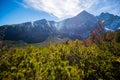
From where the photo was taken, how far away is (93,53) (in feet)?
168

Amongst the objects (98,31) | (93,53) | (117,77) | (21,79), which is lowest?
(117,77)

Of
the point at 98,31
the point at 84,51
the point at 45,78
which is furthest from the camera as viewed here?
the point at 98,31

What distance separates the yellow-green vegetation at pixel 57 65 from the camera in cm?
2864

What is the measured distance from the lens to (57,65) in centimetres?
3669

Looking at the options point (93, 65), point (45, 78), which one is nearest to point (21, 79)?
point (45, 78)

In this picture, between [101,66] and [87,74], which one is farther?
[101,66]

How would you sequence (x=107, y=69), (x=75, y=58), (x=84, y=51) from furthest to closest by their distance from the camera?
(x=84, y=51) → (x=75, y=58) → (x=107, y=69)

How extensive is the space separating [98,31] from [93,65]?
109 metres

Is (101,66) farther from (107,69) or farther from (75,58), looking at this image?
(75,58)

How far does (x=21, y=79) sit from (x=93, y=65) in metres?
24.8

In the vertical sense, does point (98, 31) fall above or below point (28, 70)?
above

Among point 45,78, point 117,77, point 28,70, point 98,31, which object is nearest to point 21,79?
point 28,70

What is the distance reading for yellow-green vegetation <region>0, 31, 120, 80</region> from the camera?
28.6 metres

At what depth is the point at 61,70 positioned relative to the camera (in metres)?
32.2
